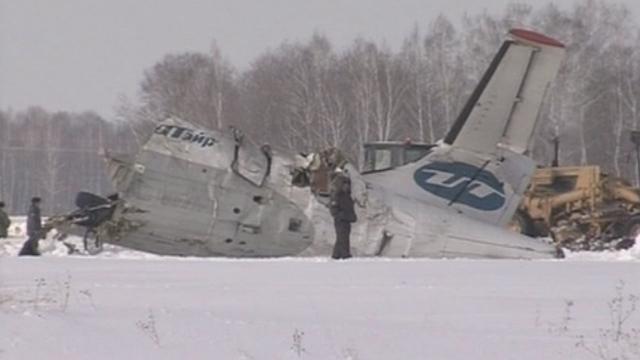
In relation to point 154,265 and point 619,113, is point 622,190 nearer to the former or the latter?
point 154,265

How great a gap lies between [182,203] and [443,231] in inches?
141

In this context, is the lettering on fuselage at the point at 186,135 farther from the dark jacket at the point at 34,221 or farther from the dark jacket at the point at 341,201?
the dark jacket at the point at 34,221

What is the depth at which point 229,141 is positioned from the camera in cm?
1514

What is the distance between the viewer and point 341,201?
48.6 feet

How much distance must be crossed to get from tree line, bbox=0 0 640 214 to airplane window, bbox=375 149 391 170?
27.5 meters

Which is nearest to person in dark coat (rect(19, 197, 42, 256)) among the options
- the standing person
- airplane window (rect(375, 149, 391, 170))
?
the standing person

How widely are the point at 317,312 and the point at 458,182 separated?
7.79 m

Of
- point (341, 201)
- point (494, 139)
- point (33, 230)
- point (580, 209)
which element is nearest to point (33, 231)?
point (33, 230)

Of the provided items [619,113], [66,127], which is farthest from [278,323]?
[66,127]

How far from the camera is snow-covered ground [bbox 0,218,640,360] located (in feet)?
23.5

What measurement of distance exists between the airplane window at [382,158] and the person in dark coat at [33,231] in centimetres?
816

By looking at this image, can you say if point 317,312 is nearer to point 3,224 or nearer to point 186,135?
point 186,135

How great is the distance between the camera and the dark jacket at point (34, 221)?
61.0 ft

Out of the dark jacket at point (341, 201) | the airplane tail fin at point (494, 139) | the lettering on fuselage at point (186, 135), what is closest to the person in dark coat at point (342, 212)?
the dark jacket at point (341, 201)
